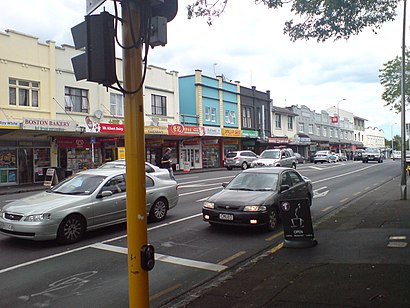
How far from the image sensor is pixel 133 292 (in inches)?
124

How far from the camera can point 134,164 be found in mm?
3158

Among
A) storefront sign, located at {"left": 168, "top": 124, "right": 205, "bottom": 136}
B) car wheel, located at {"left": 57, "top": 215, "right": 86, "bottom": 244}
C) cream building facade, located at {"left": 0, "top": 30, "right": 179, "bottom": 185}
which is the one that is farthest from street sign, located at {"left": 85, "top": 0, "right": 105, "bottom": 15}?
storefront sign, located at {"left": 168, "top": 124, "right": 205, "bottom": 136}

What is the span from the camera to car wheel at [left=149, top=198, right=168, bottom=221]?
10312 millimetres

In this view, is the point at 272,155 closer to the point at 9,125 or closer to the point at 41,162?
the point at 41,162

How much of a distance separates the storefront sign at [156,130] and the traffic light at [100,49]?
997 inches

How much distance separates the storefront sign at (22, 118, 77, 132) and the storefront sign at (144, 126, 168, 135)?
617 cm

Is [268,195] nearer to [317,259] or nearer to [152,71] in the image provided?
[317,259]

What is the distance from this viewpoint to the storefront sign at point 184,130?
31062 mm

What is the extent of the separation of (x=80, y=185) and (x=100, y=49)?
665cm

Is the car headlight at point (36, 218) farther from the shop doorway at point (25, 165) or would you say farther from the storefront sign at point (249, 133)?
the storefront sign at point (249, 133)

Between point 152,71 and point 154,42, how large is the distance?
1211 inches

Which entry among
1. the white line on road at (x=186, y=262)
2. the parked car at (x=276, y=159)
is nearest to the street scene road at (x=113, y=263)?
the white line on road at (x=186, y=262)

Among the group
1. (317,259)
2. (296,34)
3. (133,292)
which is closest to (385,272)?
(317,259)

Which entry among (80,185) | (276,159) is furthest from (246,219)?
(276,159)
